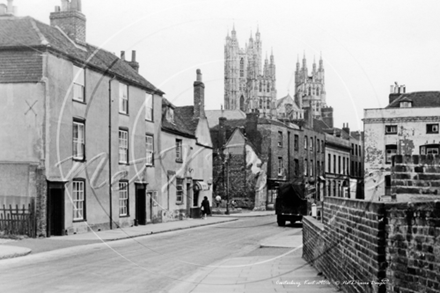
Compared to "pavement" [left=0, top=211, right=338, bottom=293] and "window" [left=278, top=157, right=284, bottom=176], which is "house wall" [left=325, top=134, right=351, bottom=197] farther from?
"pavement" [left=0, top=211, right=338, bottom=293]

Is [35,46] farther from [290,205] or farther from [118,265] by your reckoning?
[290,205]

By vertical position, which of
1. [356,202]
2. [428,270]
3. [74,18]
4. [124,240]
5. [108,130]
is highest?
[74,18]

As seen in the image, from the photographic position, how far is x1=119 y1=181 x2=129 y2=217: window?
107 feet

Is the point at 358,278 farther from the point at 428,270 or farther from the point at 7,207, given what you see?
the point at 7,207

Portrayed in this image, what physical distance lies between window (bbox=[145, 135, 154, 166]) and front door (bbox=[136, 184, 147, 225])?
6.52ft

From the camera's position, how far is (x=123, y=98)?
32.7 meters

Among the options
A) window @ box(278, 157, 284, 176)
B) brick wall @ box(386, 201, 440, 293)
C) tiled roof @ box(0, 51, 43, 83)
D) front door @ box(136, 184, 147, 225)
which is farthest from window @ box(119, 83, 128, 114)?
window @ box(278, 157, 284, 176)

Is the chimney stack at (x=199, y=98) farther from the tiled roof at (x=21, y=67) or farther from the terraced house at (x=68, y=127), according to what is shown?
the tiled roof at (x=21, y=67)

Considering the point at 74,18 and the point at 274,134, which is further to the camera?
the point at 274,134

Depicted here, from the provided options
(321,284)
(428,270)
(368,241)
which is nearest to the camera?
(428,270)

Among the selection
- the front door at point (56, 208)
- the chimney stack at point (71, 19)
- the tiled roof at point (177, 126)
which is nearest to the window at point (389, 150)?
the tiled roof at point (177, 126)

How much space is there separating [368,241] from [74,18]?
25.7 metres

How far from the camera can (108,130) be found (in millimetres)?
30641

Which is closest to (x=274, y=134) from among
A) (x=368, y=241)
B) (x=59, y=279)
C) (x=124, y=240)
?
(x=124, y=240)
